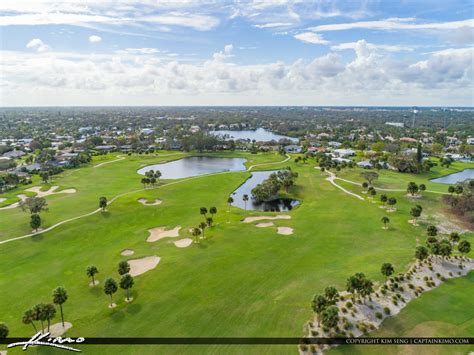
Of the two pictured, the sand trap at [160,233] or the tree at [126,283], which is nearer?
the tree at [126,283]

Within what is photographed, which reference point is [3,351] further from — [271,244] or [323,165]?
[323,165]

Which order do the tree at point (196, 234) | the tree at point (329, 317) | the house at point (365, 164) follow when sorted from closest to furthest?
1. the tree at point (329, 317)
2. the tree at point (196, 234)
3. the house at point (365, 164)

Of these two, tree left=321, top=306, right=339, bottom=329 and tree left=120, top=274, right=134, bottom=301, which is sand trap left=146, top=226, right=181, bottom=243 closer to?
tree left=120, top=274, right=134, bottom=301

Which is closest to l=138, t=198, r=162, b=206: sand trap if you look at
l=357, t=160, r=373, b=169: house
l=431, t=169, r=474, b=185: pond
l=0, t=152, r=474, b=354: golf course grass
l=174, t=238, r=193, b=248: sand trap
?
Result: l=0, t=152, r=474, b=354: golf course grass

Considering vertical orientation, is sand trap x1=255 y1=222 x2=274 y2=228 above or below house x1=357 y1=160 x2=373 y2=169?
below

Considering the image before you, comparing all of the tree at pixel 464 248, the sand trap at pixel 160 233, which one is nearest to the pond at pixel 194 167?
the sand trap at pixel 160 233

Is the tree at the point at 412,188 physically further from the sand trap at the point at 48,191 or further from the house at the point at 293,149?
the sand trap at the point at 48,191
